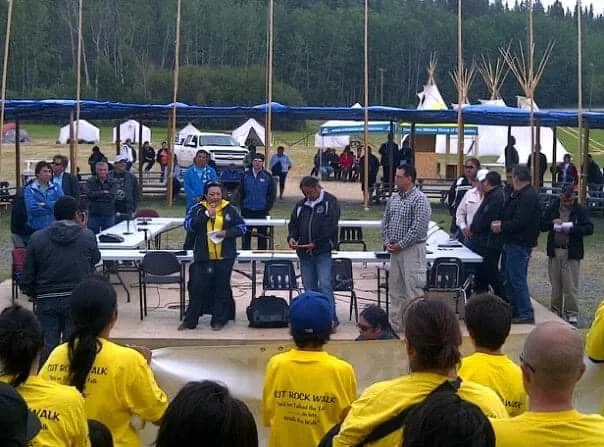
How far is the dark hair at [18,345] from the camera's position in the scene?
3666 mm

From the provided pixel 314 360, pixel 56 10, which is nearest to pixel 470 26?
pixel 56 10

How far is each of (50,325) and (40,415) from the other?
431cm

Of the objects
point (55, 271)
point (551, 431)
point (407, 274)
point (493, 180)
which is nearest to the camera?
point (551, 431)

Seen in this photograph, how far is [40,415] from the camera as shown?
3527 mm

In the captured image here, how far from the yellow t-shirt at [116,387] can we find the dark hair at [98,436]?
49 centimetres

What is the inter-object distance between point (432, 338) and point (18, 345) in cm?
150

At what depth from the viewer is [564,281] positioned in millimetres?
11523

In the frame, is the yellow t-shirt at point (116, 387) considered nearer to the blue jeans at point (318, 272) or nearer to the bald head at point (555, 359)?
the bald head at point (555, 359)

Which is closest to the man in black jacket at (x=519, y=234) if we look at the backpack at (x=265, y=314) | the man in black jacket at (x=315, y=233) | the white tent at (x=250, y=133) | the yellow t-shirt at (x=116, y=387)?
the man in black jacket at (x=315, y=233)

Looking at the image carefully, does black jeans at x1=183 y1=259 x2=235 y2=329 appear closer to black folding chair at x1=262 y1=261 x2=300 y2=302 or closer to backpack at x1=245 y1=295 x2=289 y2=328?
backpack at x1=245 y1=295 x2=289 y2=328

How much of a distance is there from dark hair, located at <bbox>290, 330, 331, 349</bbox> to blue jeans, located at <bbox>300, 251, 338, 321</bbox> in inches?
239

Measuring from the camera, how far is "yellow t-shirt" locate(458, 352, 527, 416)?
4152 mm

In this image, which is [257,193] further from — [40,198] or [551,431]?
[551,431]

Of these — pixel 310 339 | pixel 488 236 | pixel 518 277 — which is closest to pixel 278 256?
Answer: pixel 488 236
